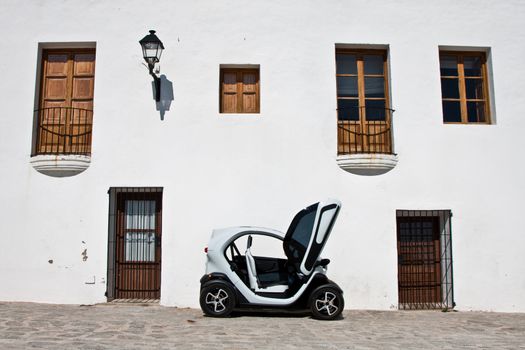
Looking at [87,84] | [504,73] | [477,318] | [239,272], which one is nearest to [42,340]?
[239,272]

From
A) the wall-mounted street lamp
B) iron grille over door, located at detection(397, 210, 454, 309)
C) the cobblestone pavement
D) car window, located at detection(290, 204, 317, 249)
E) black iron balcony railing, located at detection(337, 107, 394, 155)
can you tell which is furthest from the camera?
black iron balcony railing, located at detection(337, 107, 394, 155)

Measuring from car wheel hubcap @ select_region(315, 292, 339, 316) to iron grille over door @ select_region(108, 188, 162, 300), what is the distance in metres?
3.17

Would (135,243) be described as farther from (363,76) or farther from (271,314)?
(363,76)

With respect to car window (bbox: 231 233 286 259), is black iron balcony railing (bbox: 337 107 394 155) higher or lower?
higher

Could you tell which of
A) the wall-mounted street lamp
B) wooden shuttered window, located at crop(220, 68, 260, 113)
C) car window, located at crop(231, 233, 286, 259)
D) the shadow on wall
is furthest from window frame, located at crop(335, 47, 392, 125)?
the wall-mounted street lamp

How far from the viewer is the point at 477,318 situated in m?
8.43

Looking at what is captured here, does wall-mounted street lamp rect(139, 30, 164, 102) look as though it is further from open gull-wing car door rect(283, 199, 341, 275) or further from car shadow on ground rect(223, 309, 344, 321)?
car shadow on ground rect(223, 309, 344, 321)

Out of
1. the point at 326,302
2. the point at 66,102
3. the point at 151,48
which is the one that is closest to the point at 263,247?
the point at 326,302

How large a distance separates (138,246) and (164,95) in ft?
9.40

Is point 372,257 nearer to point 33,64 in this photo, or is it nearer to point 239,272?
point 239,272

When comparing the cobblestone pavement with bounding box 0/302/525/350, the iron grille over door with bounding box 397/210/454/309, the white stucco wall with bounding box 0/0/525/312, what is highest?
the white stucco wall with bounding box 0/0/525/312

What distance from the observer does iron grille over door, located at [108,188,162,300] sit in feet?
30.3

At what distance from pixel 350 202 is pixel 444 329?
9.11 feet

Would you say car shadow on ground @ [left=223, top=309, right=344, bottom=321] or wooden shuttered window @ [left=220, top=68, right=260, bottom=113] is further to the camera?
wooden shuttered window @ [left=220, top=68, right=260, bottom=113]
